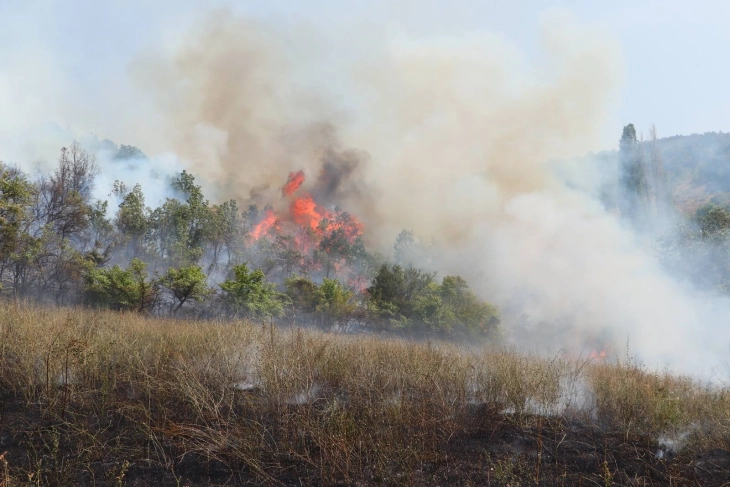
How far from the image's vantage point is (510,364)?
21.4 feet

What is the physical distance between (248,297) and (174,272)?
333cm

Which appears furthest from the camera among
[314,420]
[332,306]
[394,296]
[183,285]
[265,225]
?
[265,225]

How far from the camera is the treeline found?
16734mm

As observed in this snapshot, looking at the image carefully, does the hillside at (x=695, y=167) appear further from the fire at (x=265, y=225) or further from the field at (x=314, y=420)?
the field at (x=314, y=420)

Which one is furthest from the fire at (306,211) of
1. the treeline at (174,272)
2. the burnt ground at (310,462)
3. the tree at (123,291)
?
the burnt ground at (310,462)

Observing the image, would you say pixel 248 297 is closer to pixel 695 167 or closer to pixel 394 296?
pixel 394 296

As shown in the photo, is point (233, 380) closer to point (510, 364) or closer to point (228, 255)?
point (510, 364)

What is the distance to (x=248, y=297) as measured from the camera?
16.9 meters

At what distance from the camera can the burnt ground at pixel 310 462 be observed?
3.57 metres

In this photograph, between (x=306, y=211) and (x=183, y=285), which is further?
(x=306, y=211)

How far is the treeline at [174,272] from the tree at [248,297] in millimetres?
43

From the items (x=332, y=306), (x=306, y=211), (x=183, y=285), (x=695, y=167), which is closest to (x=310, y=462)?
(x=183, y=285)

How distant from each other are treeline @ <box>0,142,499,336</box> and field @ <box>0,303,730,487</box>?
8.60ft

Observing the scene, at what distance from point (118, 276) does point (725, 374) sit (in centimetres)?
2310
